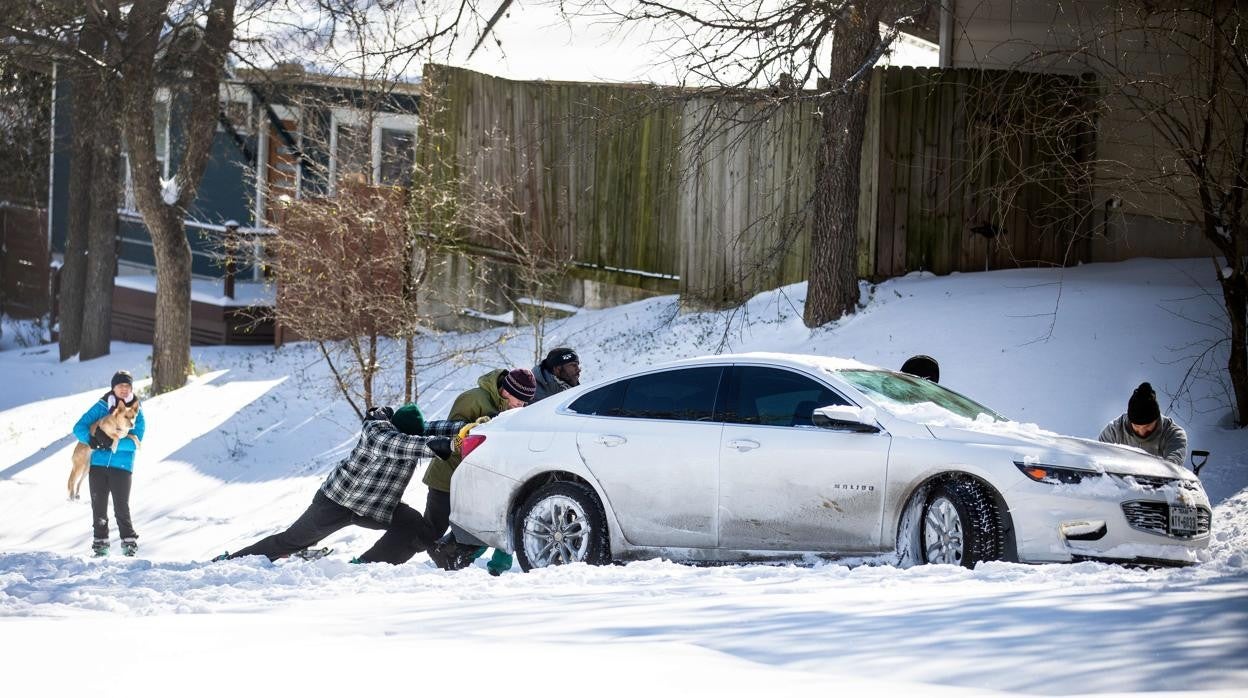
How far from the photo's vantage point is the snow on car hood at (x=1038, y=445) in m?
7.59

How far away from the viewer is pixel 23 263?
3041 cm

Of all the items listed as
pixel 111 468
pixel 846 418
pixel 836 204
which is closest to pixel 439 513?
pixel 846 418

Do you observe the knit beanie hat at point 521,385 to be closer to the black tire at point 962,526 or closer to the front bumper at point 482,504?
the front bumper at point 482,504

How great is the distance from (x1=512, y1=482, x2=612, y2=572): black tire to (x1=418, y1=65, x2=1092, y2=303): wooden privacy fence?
4523 mm

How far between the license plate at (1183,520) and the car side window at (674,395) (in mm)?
2579

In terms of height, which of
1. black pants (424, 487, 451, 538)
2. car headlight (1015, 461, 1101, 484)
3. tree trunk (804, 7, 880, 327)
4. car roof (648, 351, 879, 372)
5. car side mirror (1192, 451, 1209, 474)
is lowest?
black pants (424, 487, 451, 538)

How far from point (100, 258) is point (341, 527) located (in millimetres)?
15927

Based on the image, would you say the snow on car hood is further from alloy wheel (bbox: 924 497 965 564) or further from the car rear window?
the car rear window

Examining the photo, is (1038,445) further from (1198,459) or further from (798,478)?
(1198,459)

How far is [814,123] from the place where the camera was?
15102mm

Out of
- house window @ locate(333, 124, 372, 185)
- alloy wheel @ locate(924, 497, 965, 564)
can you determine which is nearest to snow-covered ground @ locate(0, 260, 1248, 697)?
alloy wheel @ locate(924, 497, 965, 564)

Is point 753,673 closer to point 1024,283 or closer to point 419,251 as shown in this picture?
point 1024,283

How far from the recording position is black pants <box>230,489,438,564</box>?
9.23 meters

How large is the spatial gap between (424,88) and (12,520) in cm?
656
